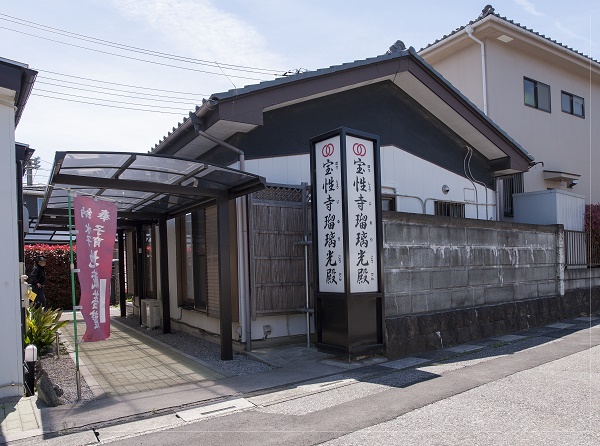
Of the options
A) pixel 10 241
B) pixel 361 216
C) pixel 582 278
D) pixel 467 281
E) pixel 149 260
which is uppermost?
pixel 361 216

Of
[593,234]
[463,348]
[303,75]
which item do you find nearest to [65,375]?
[303,75]

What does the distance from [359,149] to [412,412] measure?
166 inches

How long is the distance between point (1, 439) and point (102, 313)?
1915 mm

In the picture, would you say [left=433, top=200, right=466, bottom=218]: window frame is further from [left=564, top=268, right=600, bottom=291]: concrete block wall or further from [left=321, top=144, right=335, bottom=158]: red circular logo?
[left=321, top=144, right=335, bottom=158]: red circular logo

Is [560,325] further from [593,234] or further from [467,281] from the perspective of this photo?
[593,234]

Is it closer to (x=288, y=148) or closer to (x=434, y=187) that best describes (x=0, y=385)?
(x=288, y=148)

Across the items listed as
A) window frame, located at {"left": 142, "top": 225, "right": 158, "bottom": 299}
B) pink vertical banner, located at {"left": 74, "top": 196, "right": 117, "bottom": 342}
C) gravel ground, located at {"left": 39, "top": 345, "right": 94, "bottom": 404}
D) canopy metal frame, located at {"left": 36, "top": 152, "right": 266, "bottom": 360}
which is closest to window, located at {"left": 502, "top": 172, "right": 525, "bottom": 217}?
canopy metal frame, located at {"left": 36, "top": 152, "right": 266, "bottom": 360}

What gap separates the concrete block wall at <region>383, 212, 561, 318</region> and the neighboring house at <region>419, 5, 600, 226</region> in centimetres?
220

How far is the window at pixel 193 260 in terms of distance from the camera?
10.7 metres

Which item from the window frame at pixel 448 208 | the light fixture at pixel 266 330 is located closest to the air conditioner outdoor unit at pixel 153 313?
the light fixture at pixel 266 330

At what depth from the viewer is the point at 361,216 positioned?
26.2 feet

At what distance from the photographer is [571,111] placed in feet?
62.7

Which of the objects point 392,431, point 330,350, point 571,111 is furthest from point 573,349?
point 571,111

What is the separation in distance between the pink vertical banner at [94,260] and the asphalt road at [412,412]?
1704 millimetres
